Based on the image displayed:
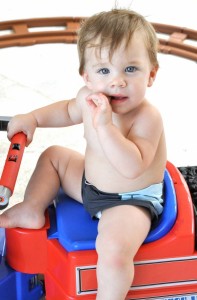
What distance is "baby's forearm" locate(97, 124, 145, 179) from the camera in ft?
2.94

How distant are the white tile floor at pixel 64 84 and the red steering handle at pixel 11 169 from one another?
0.45 metres

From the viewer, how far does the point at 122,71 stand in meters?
0.92

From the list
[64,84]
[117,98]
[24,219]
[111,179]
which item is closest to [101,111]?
[117,98]

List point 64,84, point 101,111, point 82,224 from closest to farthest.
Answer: point 101,111, point 82,224, point 64,84

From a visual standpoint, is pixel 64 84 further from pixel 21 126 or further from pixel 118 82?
pixel 118 82

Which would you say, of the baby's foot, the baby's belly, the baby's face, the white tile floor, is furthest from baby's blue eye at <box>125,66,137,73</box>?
the white tile floor

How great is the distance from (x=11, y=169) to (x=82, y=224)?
0.16 metres

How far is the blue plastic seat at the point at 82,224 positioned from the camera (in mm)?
960

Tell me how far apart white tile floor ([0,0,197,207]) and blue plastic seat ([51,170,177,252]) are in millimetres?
434

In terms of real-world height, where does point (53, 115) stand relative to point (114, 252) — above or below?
above

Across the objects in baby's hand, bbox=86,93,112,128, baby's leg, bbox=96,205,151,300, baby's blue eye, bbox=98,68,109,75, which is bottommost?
baby's leg, bbox=96,205,151,300

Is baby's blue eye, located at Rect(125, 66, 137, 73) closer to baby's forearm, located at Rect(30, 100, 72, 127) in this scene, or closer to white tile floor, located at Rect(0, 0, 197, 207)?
baby's forearm, located at Rect(30, 100, 72, 127)

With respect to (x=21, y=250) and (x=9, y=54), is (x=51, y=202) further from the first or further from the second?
(x=9, y=54)

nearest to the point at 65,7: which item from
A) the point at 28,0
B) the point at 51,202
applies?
the point at 28,0
